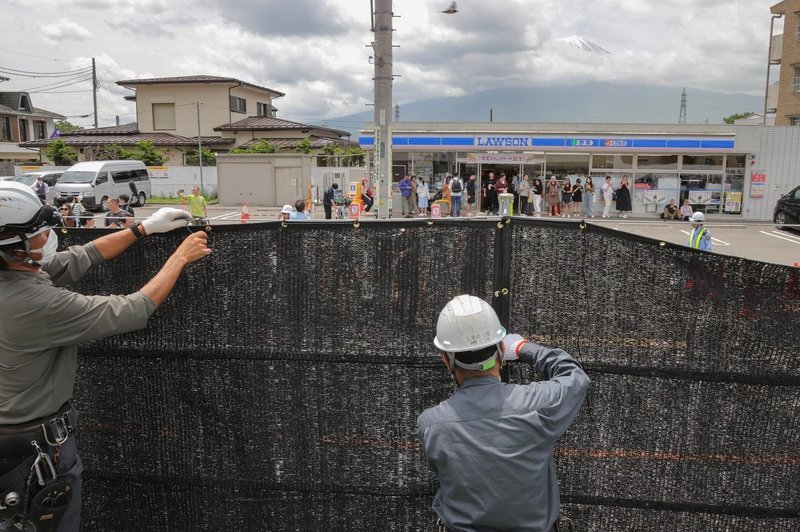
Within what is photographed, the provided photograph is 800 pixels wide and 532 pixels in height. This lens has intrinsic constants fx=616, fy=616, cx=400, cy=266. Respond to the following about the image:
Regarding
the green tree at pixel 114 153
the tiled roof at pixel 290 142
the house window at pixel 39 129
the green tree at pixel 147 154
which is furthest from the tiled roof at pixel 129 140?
the house window at pixel 39 129

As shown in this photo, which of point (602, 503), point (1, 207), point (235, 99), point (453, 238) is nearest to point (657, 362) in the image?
point (602, 503)

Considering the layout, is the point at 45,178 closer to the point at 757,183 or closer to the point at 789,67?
the point at 757,183

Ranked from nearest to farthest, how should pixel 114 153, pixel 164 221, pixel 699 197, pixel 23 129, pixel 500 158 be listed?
pixel 164 221, pixel 699 197, pixel 500 158, pixel 114 153, pixel 23 129

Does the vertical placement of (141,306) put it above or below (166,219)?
below

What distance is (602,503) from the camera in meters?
3.02

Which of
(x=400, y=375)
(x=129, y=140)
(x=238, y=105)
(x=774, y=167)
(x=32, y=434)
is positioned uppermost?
(x=238, y=105)

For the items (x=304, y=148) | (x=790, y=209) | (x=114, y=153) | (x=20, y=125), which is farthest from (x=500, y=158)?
(x=20, y=125)

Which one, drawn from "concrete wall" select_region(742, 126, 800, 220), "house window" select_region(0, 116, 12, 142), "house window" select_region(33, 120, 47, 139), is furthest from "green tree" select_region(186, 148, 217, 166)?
"concrete wall" select_region(742, 126, 800, 220)

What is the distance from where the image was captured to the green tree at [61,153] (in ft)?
151

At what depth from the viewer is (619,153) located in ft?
94.9

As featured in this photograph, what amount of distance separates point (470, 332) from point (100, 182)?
113 ft

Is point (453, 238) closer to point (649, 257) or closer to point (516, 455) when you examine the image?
point (649, 257)

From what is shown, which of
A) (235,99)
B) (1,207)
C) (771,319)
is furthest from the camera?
(235,99)

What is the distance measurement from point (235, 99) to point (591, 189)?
38.8 meters
